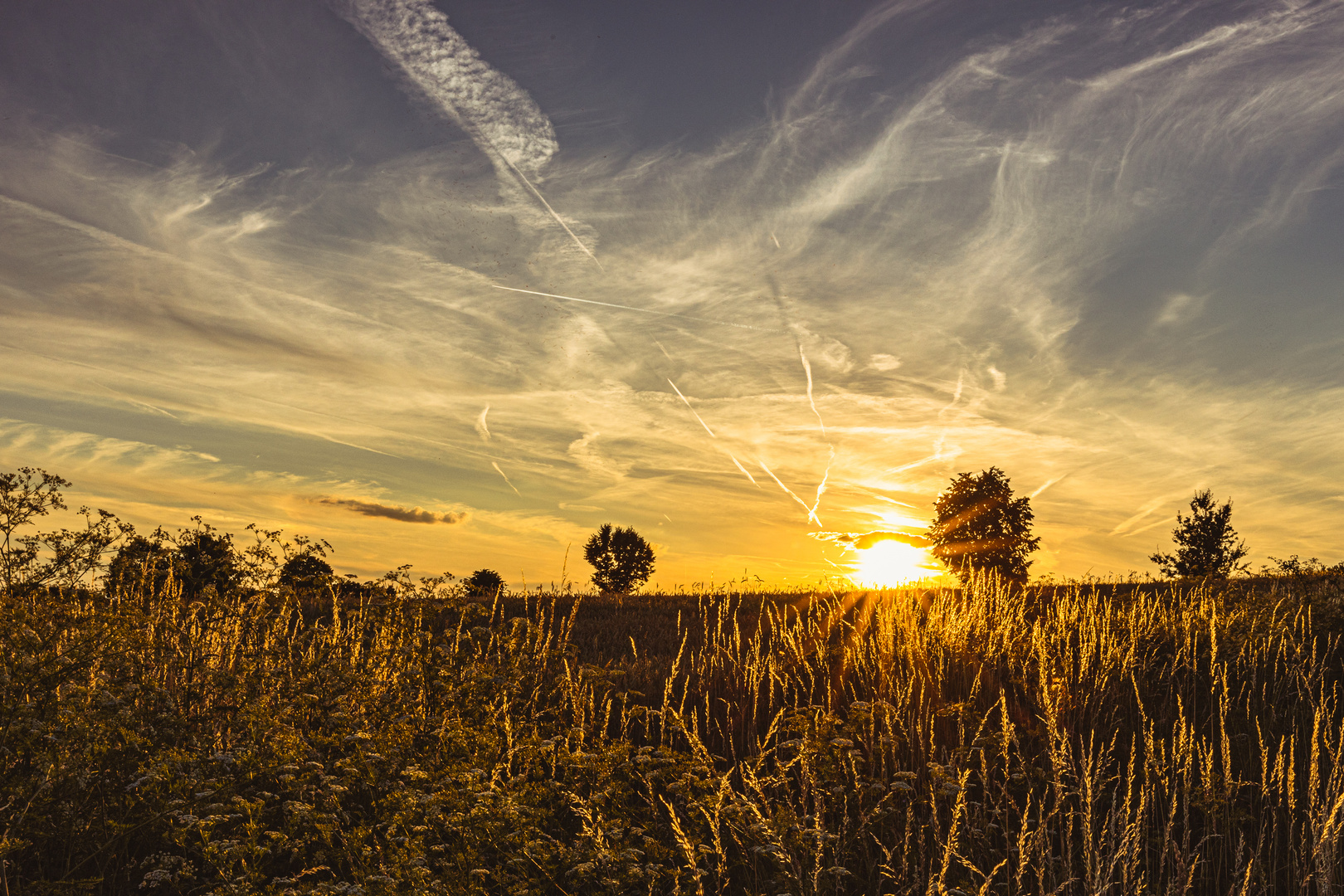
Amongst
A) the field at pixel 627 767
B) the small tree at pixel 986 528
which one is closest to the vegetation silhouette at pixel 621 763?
the field at pixel 627 767

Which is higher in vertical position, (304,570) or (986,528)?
(986,528)

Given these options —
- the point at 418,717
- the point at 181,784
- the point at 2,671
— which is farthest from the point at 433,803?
the point at 2,671

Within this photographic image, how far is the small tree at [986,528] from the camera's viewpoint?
1415 inches

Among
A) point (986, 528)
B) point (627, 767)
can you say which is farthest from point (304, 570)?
point (986, 528)

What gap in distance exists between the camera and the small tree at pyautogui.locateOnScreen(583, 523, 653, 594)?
54938 millimetres

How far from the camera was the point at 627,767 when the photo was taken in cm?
511

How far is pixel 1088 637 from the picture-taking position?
9.75 metres

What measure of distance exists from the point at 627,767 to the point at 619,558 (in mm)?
50526

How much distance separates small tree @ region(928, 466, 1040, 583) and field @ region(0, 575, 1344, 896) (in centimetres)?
2674

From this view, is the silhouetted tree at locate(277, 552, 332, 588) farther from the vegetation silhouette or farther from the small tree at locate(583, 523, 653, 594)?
the small tree at locate(583, 523, 653, 594)

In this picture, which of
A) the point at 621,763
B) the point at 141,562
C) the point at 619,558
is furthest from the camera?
the point at 619,558

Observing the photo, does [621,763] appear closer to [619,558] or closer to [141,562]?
[141,562]

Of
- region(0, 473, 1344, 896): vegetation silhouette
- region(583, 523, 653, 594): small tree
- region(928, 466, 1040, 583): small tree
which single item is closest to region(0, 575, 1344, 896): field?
region(0, 473, 1344, 896): vegetation silhouette

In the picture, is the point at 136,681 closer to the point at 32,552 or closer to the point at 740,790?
the point at 32,552
